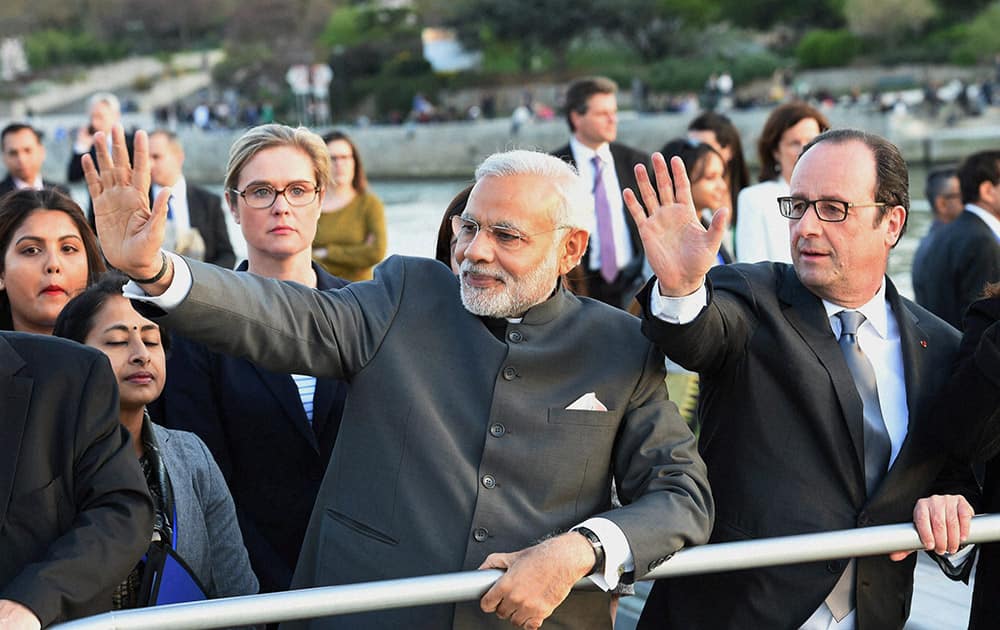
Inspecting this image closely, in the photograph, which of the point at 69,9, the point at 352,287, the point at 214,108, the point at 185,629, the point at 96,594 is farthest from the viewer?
the point at 69,9

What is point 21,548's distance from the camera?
2916 mm

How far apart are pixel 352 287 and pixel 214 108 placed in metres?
71.4

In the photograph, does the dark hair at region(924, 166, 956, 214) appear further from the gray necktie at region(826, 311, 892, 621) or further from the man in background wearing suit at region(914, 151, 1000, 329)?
the gray necktie at region(826, 311, 892, 621)

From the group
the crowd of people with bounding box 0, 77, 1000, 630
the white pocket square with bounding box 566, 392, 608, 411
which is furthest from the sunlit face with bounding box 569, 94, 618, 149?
the white pocket square with bounding box 566, 392, 608, 411

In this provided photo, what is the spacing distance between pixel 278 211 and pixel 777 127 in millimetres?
3380

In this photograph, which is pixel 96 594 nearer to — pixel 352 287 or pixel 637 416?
pixel 352 287

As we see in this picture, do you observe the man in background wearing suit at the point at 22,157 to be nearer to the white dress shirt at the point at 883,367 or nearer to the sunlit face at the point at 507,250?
the sunlit face at the point at 507,250

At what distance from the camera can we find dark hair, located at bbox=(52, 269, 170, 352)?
3.96 meters

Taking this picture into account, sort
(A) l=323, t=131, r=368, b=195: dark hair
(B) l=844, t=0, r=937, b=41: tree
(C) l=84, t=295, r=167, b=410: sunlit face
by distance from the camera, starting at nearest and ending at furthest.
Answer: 1. (C) l=84, t=295, r=167, b=410: sunlit face
2. (A) l=323, t=131, r=368, b=195: dark hair
3. (B) l=844, t=0, r=937, b=41: tree

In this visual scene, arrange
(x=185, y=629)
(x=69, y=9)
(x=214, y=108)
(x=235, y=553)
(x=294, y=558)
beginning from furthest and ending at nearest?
1. (x=69, y=9)
2. (x=214, y=108)
3. (x=294, y=558)
4. (x=235, y=553)
5. (x=185, y=629)

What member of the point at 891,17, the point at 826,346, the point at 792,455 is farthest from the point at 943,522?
the point at 891,17

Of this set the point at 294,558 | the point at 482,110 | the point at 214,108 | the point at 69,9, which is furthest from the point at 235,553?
the point at 69,9

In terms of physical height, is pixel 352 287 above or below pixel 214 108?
above

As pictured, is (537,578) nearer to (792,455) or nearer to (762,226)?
(792,455)
